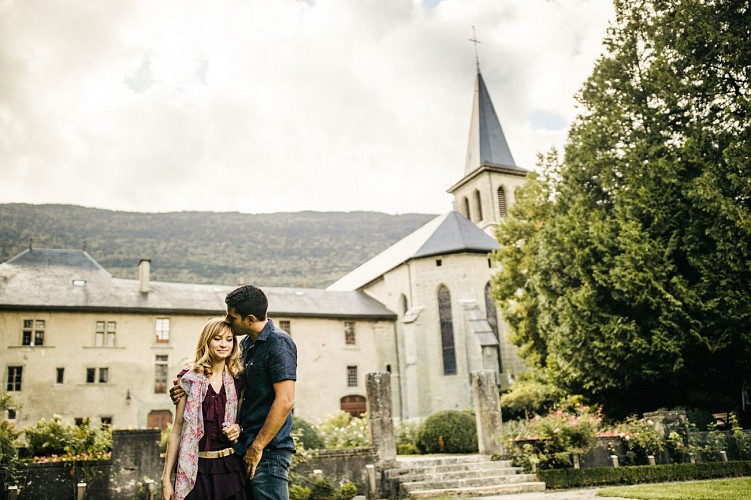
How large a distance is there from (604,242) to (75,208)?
341 feet

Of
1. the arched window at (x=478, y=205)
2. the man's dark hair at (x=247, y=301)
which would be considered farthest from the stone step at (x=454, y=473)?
the arched window at (x=478, y=205)

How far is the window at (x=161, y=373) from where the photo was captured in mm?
28038

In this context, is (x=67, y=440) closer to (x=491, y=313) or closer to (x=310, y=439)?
(x=310, y=439)

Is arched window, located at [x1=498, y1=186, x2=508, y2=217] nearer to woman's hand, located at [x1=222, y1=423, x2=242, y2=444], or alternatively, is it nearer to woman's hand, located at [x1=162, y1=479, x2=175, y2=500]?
woman's hand, located at [x1=222, y1=423, x2=242, y2=444]

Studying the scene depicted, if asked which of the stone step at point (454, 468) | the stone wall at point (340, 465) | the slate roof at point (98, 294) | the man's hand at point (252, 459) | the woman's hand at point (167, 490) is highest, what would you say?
the slate roof at point (98, 294)

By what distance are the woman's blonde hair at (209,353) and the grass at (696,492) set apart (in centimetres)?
791

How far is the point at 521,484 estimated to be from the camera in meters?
12.4

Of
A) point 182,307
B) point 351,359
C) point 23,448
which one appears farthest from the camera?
point 351,359

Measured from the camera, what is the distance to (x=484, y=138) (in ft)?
146

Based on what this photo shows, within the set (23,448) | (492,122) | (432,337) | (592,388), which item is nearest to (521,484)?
(592,388)

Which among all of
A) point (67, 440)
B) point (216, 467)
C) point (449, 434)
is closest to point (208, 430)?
point (216, 467)

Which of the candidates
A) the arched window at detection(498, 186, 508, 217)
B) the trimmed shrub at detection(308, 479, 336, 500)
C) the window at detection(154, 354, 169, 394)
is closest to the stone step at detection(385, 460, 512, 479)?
the trimmed shrub at detection(308, 479, 336, 500)

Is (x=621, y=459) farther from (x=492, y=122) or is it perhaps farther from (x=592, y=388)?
(x=492, y=122)

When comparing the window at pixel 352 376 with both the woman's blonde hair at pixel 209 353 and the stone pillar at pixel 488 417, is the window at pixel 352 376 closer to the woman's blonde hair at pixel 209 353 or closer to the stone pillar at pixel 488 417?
the stone pillar at pixel 488 417
